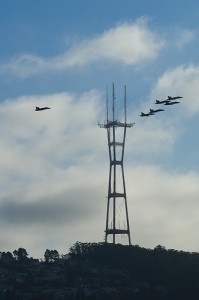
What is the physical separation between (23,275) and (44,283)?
791 cm

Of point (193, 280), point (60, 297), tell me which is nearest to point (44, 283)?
point (60, 297)

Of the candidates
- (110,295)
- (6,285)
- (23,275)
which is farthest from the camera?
(23,275)

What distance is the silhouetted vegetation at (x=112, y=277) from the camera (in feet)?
545

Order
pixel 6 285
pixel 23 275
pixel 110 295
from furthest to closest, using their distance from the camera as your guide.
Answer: pixel 23 275
pixel 6 285
pixel 110 295

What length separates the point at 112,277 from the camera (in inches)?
7293

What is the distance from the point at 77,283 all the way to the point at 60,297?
16.9m

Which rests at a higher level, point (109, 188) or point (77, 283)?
point (109, 188)

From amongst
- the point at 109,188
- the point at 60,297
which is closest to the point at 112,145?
the point at 109,188

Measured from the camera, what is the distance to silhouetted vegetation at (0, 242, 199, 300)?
166250 millimetres

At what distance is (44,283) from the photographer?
18200cm

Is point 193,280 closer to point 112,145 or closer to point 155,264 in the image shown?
point 155,264

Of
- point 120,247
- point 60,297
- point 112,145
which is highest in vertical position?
point 112,145

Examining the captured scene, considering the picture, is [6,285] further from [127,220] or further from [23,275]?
[127,220]

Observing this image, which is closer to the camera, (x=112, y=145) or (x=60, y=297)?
(x=60, y=297)
